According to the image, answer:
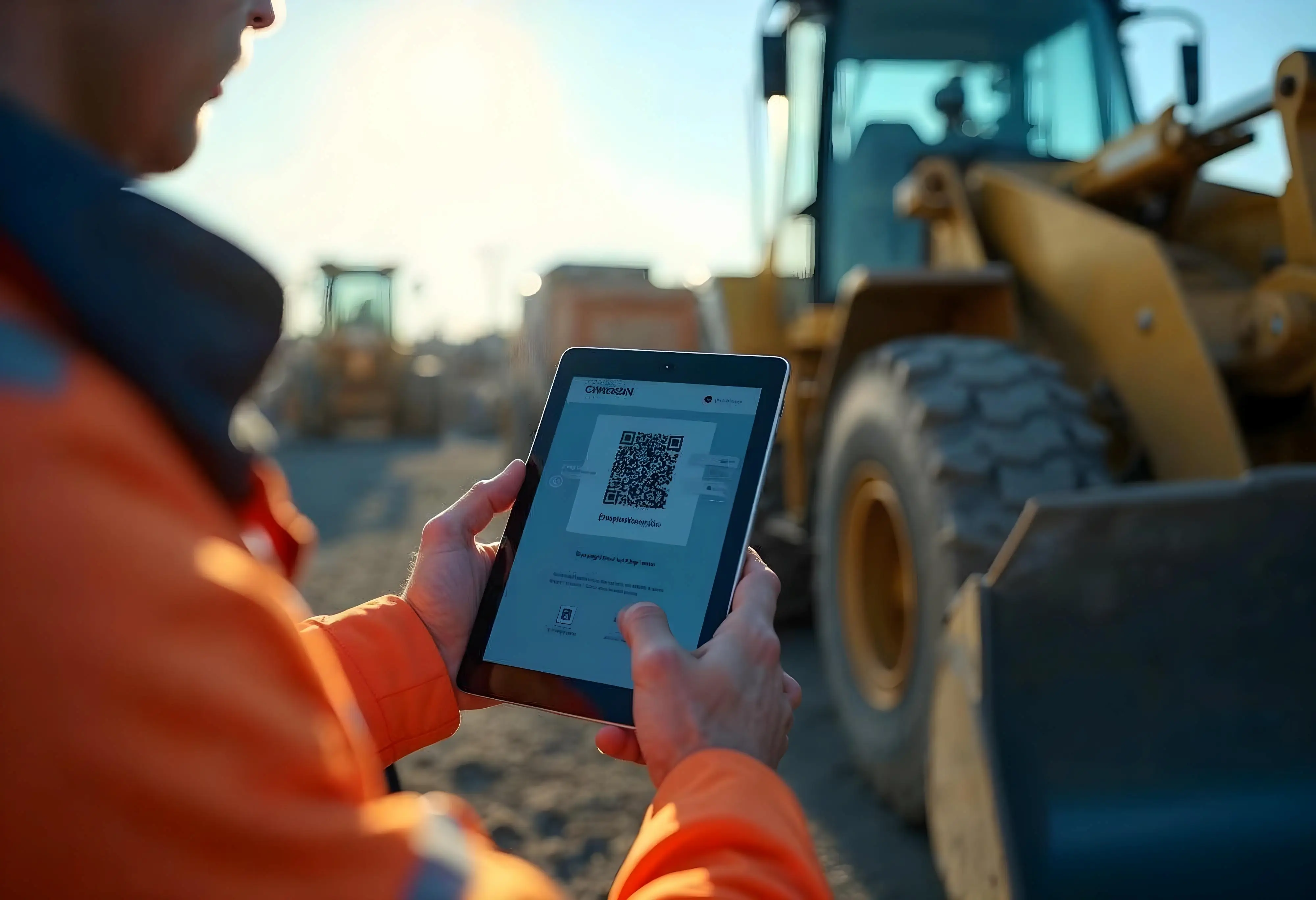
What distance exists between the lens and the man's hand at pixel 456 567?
4.07 ft

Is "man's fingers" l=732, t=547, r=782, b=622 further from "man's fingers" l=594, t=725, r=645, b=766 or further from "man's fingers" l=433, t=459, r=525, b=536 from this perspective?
"man's fingers" l=433, t=459, r=525, b=536

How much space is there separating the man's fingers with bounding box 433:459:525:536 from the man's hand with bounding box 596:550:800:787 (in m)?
0.35

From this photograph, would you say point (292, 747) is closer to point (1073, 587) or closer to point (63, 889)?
point (63, 889)

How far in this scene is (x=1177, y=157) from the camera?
2740mm

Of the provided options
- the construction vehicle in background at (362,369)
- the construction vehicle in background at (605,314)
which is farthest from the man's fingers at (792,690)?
the construction vehicle in background at (362,369)

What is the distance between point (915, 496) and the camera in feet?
8.45

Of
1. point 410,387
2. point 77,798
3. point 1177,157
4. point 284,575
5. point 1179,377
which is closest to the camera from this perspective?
point 77,798

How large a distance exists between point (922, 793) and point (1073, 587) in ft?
2.86

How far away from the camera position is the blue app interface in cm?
111

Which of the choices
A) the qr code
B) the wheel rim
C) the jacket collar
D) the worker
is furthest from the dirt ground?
the jacket collar

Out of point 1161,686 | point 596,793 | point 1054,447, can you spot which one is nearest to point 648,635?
point 1161,686

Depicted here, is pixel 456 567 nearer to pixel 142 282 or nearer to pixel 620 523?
pixel 620 523

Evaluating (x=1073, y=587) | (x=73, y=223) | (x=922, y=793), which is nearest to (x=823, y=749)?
(x=922, y=793)

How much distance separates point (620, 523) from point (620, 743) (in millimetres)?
264
